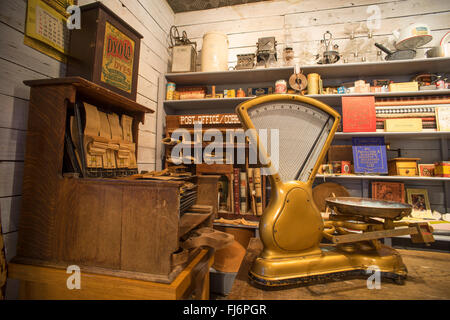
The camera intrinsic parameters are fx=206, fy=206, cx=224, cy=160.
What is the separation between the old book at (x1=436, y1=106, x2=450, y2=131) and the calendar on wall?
280 cm

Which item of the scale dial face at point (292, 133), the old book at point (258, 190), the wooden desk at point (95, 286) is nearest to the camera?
the wooden desk at point (95, 286)

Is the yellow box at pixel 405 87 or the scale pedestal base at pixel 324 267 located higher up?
the yellow box at pixel 405 87

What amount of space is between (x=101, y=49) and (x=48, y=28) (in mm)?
288

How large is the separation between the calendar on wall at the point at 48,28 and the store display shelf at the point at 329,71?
121 centimetres

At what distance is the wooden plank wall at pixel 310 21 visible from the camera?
2164 mm

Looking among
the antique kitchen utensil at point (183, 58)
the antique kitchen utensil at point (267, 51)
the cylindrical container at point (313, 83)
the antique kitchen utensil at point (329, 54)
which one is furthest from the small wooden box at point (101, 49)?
the antique kitchen utensil at point (329, 54)

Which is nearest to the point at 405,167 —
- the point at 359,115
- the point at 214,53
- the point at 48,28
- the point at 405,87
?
the point at 359,115

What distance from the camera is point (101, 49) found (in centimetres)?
108

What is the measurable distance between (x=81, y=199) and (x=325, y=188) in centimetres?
207

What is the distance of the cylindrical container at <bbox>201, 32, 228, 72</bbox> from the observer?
7.35 feet

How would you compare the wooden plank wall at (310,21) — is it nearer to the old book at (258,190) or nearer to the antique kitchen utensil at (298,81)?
the antique kitchen utensil at (298,81)

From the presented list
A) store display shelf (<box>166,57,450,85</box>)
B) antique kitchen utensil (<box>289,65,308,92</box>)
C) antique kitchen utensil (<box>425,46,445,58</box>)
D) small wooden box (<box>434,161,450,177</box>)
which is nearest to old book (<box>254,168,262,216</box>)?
antique kitchen utensil (<box>289,65,308,92</box>)

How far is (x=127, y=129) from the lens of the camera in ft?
4.17

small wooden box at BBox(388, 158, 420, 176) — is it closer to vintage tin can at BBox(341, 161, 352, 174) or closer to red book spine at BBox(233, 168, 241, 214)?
vintage tin can at BBox(341, 161, 352, 174)
